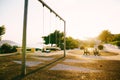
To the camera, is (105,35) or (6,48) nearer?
(6,48)

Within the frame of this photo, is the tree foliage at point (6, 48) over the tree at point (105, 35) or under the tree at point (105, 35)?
under

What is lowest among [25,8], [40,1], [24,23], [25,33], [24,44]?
[24,44]

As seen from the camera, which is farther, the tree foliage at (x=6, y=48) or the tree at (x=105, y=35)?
the tree at (x=105, y=35)

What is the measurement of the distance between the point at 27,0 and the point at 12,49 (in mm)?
20351

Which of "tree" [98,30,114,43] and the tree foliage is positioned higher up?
"tree" [98,30,114,43]

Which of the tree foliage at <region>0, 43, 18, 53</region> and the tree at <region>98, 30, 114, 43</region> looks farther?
the tree at <region>98, 30, 114, 43</region>

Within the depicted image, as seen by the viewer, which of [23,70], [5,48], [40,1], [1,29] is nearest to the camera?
[23,70]

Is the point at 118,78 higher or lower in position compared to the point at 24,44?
lower

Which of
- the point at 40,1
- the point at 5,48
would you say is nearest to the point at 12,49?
the point at 5,48

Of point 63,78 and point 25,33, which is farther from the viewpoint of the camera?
point 25,33

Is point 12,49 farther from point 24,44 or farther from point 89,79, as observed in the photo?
point 89,79

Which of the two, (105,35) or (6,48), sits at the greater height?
(105,35)

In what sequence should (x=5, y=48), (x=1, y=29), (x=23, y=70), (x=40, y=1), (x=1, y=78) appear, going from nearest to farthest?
1. (x=1, y=78)
2. (x=23, y=70)
3. (x=40, y=1)
4. (x=5, y=48)
5. (x=1, y=29)

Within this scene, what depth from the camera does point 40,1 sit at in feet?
29.2
